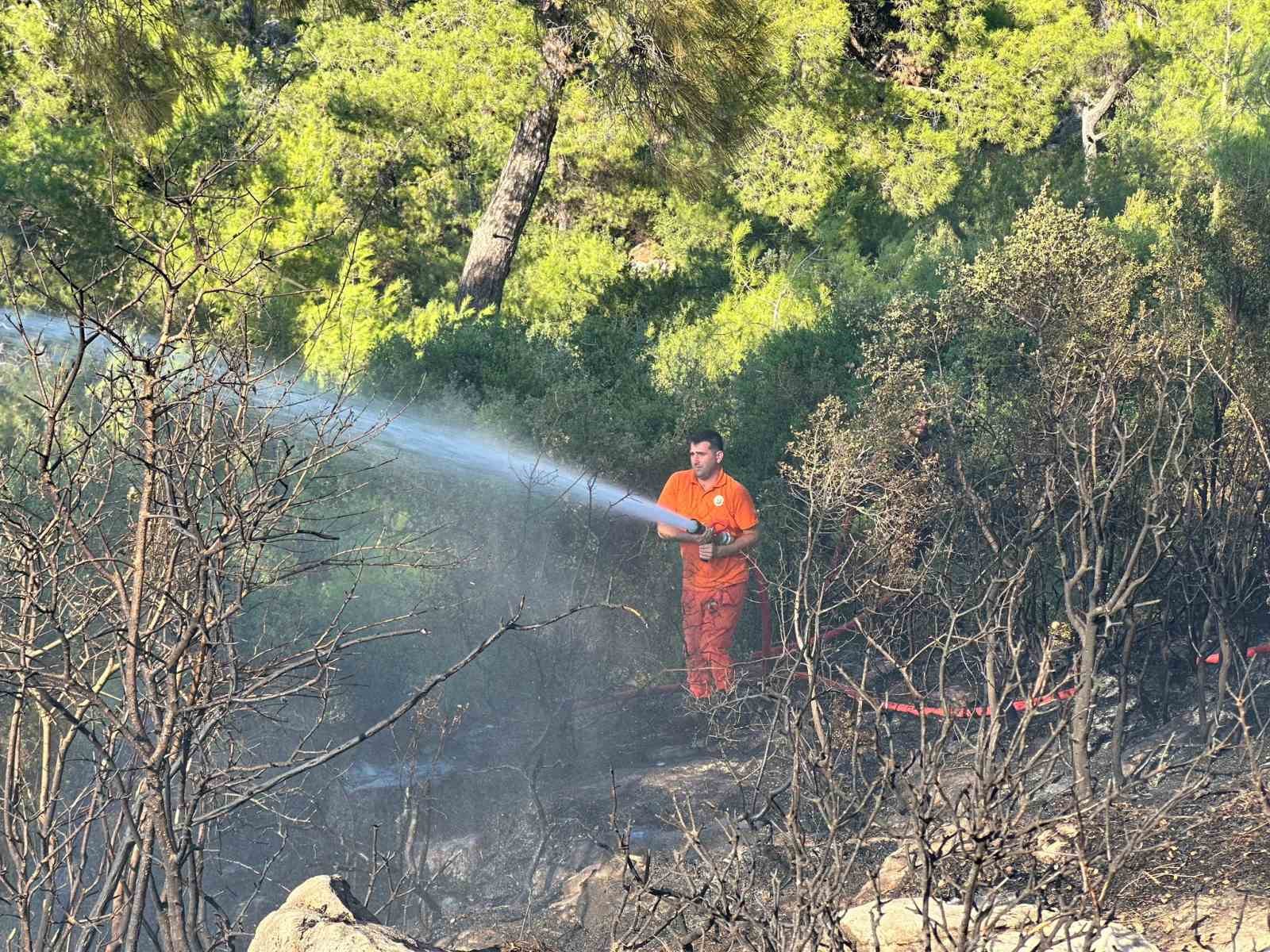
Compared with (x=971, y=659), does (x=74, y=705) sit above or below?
above

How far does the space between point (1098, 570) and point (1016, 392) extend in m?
4.11

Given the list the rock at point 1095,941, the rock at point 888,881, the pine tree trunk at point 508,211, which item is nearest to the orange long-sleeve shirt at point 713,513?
the rock at point 888,881

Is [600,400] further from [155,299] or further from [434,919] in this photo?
[155,299]

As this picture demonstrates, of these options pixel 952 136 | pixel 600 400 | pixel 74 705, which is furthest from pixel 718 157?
pixel 952 136

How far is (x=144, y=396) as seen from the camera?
364 cm

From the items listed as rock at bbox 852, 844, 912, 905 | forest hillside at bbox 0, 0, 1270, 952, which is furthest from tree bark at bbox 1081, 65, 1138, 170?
rock at bbox 852, 844, 912, 905

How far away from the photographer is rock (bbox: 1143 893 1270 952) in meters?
5.26

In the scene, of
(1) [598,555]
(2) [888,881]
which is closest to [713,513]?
(1) [598,555]

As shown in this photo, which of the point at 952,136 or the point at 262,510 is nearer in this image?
the point at 262,510

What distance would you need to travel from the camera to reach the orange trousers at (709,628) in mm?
9234

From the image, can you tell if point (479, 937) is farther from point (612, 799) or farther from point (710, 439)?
point (710, 439)

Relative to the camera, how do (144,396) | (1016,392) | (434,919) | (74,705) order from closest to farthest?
1. (144,396)
2. (74,705)
3. (434,919)
4. (1016,392)

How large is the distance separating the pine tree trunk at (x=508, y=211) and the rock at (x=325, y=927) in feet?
32.6

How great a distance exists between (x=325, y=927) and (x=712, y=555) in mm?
4797
